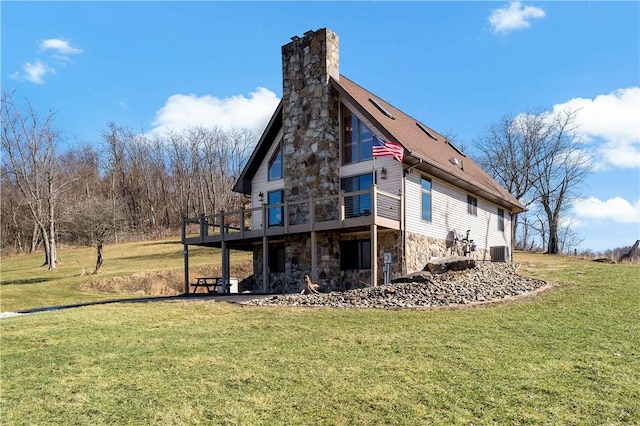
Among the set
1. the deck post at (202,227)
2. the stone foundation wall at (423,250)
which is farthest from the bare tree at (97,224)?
the stone foundation wall at (423,250)

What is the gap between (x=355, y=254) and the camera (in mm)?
18062

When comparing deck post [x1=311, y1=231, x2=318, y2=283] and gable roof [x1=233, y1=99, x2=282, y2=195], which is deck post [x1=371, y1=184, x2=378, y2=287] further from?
gable roof [x1=233, y1=99, x2=282, y2=195]

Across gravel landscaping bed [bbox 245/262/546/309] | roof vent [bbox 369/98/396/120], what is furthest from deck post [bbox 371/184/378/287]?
roof vent [bbox 369/98/396/120]

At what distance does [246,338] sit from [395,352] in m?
3.07

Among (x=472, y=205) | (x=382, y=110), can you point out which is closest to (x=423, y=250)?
(x=472, y=205)

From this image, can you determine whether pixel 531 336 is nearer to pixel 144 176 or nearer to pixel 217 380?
pixel 217 380

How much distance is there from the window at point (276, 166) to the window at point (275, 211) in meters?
0.69

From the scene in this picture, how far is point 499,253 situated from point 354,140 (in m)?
9.20

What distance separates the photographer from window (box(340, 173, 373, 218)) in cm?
1753

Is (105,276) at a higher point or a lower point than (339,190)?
lower

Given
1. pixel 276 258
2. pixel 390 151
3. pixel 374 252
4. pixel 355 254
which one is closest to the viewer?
pixel 374 252

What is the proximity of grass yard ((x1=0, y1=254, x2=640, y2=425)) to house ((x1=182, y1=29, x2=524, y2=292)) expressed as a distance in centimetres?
546

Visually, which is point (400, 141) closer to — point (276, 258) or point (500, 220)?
point (276, 258)

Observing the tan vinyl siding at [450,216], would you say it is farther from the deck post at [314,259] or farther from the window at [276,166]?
the window at [276,166]
